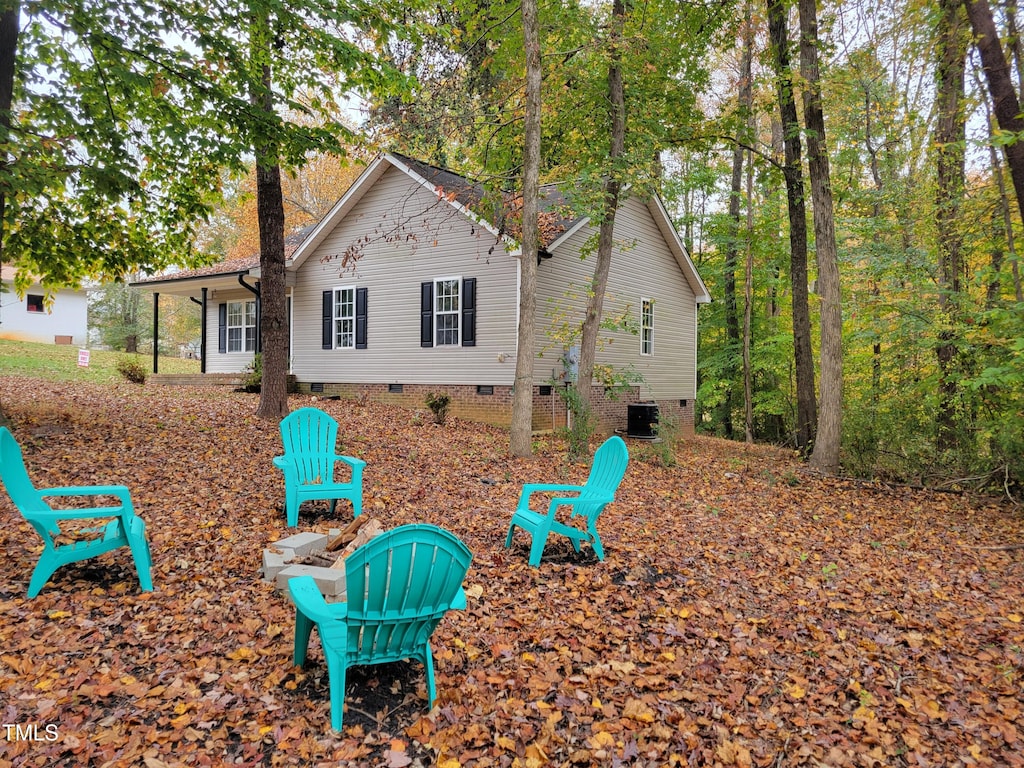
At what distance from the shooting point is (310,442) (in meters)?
5.87

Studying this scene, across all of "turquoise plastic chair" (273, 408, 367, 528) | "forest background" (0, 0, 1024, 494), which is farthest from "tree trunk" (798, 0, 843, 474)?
"turquoise plastic chair" (273, 408, 367, 528)

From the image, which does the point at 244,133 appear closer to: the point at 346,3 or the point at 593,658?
the point at 346,3

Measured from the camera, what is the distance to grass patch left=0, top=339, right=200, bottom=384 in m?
15.6

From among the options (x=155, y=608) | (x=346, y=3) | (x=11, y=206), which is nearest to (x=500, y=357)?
(x=346, y=3)

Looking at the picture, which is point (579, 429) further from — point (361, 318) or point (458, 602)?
point (458, 602)

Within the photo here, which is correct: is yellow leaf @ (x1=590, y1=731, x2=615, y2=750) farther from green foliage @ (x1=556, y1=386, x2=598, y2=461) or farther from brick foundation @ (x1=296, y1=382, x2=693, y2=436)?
brick foundation @ (x1=296, y1=382, x2=693, y2=436)

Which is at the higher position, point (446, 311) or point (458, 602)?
point (446, 311)

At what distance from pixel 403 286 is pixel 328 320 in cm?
250

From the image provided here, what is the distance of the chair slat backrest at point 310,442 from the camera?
5699 millimetres

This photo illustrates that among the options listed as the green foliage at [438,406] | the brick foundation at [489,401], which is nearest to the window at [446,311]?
the brick foundation at [489,401]

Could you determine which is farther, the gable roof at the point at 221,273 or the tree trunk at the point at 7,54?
the gable roof at the point at 221,273

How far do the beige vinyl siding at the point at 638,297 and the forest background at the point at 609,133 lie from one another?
95.5 inches

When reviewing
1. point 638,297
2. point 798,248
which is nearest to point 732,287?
point 638,297

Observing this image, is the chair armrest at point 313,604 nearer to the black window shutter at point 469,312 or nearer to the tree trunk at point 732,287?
the black window shutter at point 469,312
